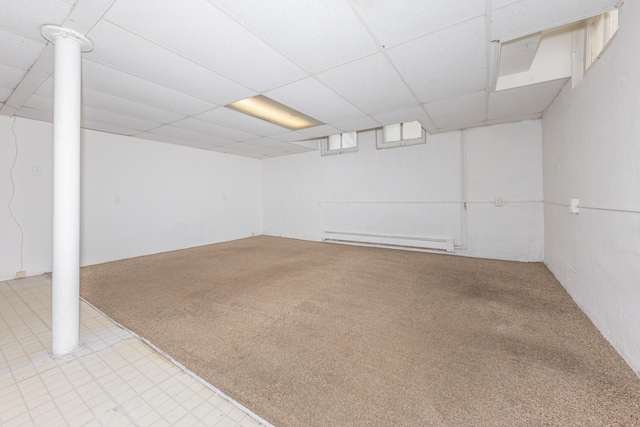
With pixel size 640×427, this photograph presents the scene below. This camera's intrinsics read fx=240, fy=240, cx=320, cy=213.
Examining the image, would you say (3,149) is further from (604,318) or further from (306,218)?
(604,318)

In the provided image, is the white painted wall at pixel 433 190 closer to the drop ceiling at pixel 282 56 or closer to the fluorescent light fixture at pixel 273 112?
the drop ceiling at pixel 282 56

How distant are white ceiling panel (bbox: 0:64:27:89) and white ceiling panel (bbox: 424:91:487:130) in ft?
14.4

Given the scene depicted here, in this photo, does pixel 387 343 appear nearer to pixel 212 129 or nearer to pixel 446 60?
pixel 446 60

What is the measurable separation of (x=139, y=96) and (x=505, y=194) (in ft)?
17.9

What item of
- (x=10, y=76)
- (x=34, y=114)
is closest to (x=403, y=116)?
(x=10, y=76)

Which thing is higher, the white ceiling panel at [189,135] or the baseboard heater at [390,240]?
the white ceiling panel at [189,135]

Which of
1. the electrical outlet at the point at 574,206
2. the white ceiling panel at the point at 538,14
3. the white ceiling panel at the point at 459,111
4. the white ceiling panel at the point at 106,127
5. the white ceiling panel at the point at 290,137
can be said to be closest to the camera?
the white ceiling panel at the point at 538,14

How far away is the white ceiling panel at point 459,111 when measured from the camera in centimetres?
308

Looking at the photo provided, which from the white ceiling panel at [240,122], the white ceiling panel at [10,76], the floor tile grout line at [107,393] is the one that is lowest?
the floor tile grout line at [107,393]

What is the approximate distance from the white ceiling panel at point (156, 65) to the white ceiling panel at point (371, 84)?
102 centimetres

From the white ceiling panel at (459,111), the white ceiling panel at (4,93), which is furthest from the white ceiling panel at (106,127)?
the white ceiling panel at (459,111)

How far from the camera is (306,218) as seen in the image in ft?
20.9

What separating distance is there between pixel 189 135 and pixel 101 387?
4129 millimetres

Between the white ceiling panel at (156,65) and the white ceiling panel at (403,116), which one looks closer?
the white ceiling panel at (156,65)
